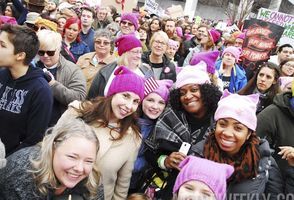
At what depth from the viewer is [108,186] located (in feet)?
8.95

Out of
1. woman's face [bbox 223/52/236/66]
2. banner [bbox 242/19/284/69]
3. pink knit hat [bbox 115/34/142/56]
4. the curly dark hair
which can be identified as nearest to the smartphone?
the curly dark hair

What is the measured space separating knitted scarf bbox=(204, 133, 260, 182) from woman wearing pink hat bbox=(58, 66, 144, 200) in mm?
634

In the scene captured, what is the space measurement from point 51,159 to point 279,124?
195cm

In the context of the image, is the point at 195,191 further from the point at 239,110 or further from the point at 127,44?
the point at 127,44

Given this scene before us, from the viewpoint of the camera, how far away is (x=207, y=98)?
293 centimetres

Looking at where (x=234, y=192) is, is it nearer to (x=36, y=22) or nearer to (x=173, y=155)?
(x=173, y=155)

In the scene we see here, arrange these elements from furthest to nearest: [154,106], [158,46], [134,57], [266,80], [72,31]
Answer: [72,31] < [158,46] < [266,80] < [134,57] < [154,106]

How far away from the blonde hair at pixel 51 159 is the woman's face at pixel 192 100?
1032 millimetres

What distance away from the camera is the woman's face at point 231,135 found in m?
2.45

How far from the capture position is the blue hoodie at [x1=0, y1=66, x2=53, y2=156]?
111 inches

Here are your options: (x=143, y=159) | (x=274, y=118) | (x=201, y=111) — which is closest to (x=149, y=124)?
(x=143, y=159)

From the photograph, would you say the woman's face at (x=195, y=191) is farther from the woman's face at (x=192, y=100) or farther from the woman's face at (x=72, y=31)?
the woman's face at (x=72, y=31)

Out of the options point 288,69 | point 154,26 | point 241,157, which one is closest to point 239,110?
point 241,157

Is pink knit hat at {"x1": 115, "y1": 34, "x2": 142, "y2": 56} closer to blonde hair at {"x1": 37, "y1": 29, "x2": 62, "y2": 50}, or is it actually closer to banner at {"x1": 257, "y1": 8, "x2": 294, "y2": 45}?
blonde hair at {"x1": 37, "y1": 29, "x2": 62, "y2": 50}
